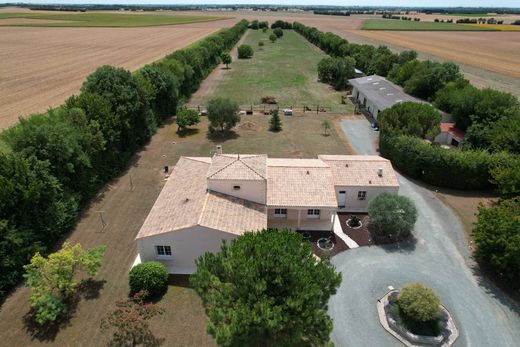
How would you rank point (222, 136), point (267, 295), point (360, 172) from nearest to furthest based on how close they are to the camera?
1. point (267, 295)
2. point (360, 172)
3. point (222, 136)

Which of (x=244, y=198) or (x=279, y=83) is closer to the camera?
(x=244, y=198)

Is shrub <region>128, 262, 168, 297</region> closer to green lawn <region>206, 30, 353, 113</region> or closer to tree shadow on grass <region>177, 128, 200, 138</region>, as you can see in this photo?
tree shadow on grass <region>177, 128, 200, 138</region>

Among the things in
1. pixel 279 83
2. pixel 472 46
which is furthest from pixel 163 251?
pixel 472 46

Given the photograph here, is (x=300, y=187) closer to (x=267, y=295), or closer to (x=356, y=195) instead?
(x=356, y=195)

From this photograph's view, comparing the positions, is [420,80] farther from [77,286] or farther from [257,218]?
[77,286]

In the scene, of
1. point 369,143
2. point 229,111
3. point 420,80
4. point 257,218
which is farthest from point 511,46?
point 257,218

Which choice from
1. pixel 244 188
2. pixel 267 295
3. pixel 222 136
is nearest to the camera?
pixel 267 295
